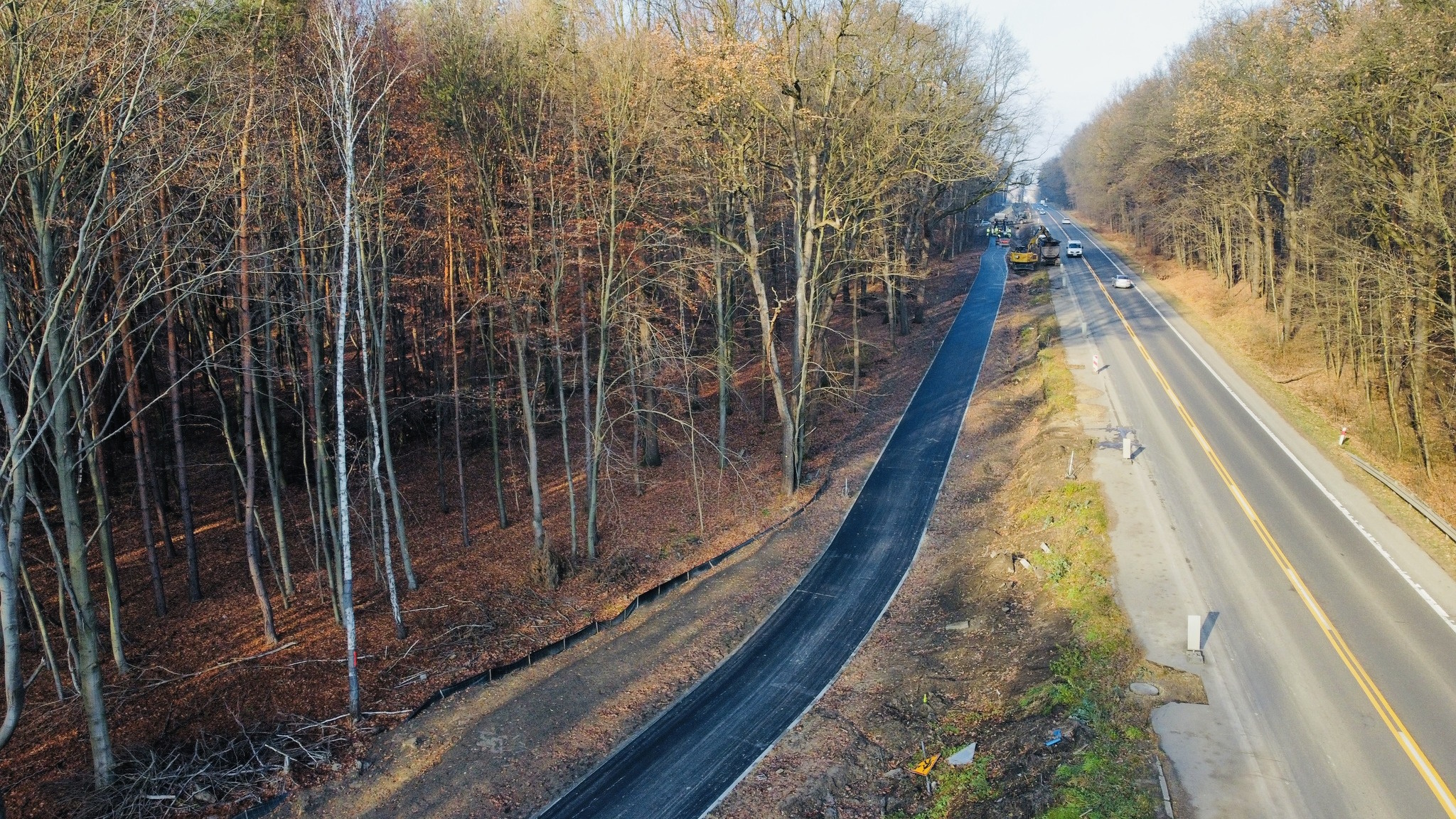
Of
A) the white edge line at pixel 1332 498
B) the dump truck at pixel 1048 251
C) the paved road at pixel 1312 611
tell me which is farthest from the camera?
the dump truck at pixel 1048 251

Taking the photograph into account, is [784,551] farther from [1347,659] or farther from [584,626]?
[1347,659]

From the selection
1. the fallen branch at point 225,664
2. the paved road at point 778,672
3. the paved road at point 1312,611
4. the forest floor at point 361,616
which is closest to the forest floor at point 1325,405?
the paved road at point 1312,611

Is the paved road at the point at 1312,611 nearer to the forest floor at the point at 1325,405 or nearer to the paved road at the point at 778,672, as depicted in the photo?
the forest floor at the point at 1325,405

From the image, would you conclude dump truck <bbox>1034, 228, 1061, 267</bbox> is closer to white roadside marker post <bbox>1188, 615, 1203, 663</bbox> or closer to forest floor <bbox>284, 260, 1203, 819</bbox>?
forest floor <bbox>284, 260, 1203, 819</bbox>

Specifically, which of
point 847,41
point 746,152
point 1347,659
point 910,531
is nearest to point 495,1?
point 746,152

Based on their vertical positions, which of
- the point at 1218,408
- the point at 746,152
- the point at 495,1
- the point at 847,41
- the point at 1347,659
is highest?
the point at 495,1
